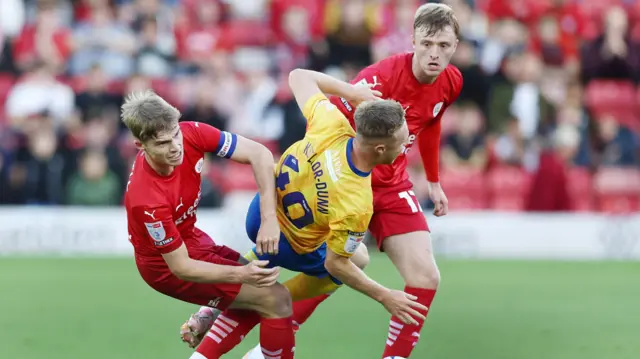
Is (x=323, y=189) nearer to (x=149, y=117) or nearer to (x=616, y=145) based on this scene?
(x=149, y=117)

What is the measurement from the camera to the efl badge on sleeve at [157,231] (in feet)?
18.9

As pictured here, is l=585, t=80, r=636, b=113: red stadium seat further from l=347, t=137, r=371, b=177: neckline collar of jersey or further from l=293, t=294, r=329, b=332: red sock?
l=347, t=137, r=371, b=177: neckline collar of jersey

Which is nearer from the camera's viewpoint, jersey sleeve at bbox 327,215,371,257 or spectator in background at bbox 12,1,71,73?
jersey sleeve at bbox 327,215,371,257

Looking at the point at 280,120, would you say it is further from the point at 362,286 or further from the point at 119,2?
the point at 362,286

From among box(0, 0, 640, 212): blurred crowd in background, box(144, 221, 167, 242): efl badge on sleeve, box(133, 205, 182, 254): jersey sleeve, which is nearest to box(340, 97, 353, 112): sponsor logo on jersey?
box(133, 205, 182, 254): jersey sleeve

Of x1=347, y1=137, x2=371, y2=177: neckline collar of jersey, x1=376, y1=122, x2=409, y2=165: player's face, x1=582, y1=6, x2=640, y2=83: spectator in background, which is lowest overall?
x1=347, y1=137, x2=371, y2=177: neckline collar of jersey

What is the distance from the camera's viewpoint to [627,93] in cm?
1623

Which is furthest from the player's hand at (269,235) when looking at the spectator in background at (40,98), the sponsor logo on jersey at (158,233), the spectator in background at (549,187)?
the spectator in background at (40,98)

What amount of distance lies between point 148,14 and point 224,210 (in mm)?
4174

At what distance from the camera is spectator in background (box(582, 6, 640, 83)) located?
1630 cm

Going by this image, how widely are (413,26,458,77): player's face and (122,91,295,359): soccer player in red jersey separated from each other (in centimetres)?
131

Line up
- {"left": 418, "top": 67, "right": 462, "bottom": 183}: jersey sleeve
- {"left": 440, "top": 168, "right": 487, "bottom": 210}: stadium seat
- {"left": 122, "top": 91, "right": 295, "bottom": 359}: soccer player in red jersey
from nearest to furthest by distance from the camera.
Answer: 1. {"left": 122, "top": 91, "right": 295, "bottom": 359}: soccer player in red jersey
2. {"left": 418, "top": 67, "right": 462, "bottom": 183}: jersey sleeve
3. {"left": 440, "top": 168, "right": 487, "bottom": 210}: stadium seat

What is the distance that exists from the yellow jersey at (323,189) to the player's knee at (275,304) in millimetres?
337

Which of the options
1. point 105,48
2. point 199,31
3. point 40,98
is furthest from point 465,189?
point 40,98
